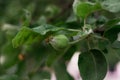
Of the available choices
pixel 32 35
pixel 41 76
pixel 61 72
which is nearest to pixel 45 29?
pixel 32 35

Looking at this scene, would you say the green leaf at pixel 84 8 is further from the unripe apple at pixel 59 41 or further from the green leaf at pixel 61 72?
the green leaf at pixel 61 72

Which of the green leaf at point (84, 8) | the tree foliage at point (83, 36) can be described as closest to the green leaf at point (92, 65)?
the tree foliage at point (83, 36)

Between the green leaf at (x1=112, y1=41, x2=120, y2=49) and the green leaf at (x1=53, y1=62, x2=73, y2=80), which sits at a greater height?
the green leaf at (x1=112, y1=41, x2=120, y2=49)

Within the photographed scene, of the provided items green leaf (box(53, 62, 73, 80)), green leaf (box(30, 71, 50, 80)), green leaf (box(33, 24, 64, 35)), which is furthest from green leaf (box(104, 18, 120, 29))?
green leaf (box(30, 71, 50, 80))

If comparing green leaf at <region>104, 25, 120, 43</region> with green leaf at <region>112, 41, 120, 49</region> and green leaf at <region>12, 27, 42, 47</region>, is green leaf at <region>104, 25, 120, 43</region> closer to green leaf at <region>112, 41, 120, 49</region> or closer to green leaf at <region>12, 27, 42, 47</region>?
green leaf at <region>112, 41, 120, 49</region>

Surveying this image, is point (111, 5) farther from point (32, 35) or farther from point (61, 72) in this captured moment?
point (61, 72)

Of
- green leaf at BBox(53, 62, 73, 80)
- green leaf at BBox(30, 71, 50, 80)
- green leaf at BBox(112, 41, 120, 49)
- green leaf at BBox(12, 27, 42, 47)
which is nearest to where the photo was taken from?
green leaf at BBox(12, 27, 42, 47)
